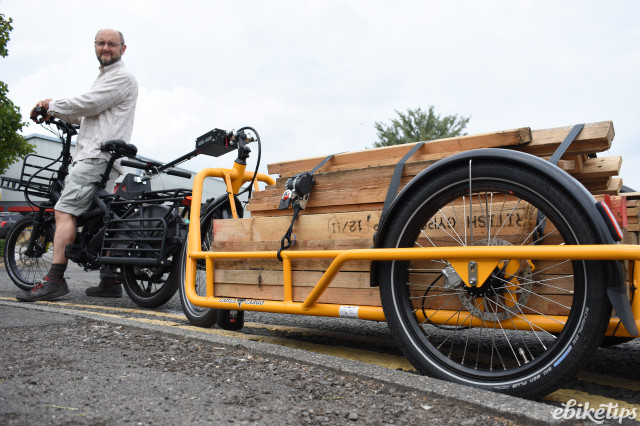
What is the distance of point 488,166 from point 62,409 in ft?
5.92

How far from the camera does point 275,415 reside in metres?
1.68

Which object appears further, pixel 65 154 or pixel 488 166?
pixel 65 154

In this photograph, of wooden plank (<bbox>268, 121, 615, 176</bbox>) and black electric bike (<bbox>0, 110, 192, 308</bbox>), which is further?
black electric bike (<bbox>0, 110, 192, 308</bbox>)

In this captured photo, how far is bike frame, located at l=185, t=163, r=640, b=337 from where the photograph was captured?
5.66 ft

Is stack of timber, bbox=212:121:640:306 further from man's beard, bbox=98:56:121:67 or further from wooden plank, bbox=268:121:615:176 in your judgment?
man's beard, bbox=98:56:121:67

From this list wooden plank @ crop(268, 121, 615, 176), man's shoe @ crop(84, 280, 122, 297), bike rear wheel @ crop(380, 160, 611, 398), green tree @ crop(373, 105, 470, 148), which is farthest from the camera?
green tree @ crop(373, 105, 470, 148)

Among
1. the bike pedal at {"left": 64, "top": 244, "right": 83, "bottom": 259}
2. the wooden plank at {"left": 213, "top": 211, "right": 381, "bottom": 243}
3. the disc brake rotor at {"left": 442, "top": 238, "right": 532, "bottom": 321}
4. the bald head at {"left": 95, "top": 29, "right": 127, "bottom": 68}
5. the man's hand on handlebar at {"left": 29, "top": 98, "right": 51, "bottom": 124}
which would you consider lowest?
the disc brake rotor at {"left": 442, "top": 238, "right": 532, "bottom": 321}

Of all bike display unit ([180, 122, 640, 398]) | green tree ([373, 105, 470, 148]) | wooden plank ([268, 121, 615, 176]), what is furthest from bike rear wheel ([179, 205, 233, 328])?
green tree ([373, 105, 470, 148])

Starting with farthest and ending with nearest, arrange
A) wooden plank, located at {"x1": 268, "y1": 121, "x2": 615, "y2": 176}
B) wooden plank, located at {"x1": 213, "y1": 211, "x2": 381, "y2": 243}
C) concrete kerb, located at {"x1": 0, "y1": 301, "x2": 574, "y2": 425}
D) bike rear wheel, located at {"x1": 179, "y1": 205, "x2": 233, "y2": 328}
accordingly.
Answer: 1. bike rear wheel, located at {"x1": 179, "y1": 205, "x2": 233, "y2": 328}
2. wooden plank, located at {"x1": 213, "y1": 211, "x2": 381, "y2": 243}
3. wooden plank, located at {"x1": 268, "y1": 121, "x2": 615, "y2": 176}
4. concrete kerb, located at {"x1": 0, "y1": 301, "x2": 574, "y2": 425}

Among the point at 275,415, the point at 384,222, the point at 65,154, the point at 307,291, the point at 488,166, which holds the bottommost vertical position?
the point at 275,415

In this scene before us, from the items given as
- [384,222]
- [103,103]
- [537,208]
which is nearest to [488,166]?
[537,208]

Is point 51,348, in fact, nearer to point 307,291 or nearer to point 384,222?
point 307,291

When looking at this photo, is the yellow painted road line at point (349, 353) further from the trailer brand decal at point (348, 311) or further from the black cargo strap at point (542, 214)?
the black cargo strap at point (542, 214)

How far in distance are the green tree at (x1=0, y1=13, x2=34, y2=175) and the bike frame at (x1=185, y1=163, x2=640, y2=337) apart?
14180 millimetres
